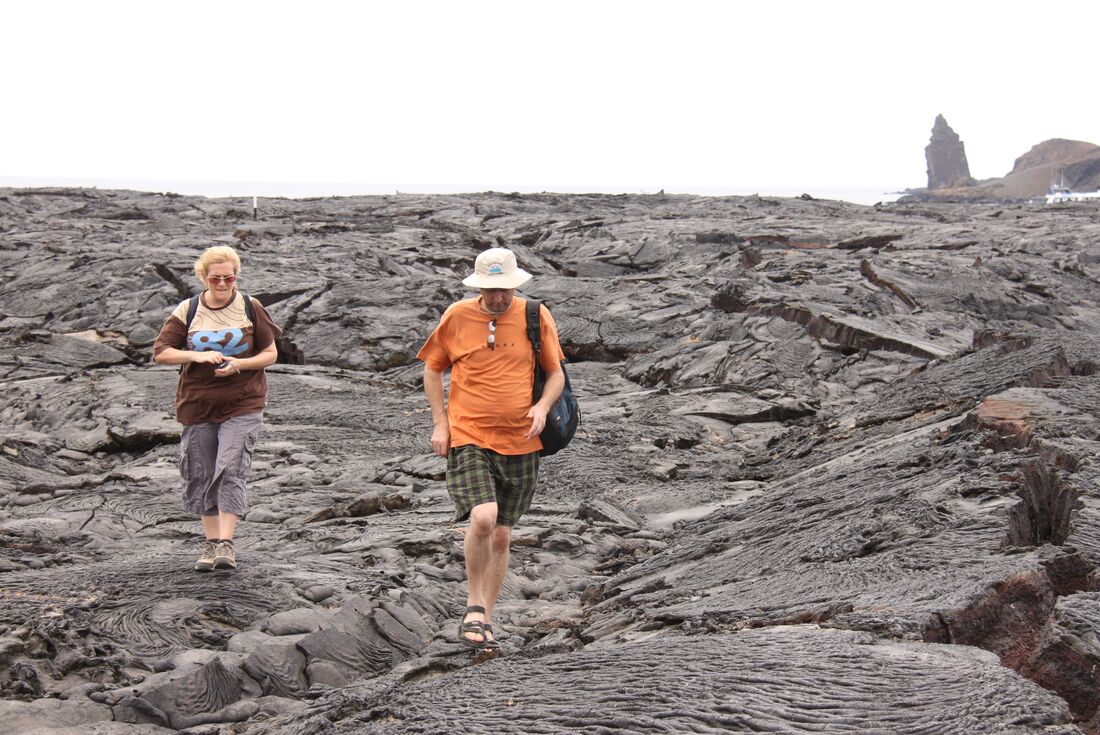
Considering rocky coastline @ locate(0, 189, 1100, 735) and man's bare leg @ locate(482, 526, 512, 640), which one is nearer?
rocky coastline @ locate(0, 189, 1100, 735)

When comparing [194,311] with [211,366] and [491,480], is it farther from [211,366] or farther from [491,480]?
[491,480]

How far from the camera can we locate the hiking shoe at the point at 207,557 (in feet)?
20.0

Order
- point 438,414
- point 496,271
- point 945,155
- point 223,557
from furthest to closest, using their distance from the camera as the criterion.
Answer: point 945,155 → point 223,557 → point 438,414 → point 496,271

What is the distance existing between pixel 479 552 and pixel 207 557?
1810mm

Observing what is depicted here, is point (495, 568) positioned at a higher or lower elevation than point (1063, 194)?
lower

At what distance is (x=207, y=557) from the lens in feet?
20.1

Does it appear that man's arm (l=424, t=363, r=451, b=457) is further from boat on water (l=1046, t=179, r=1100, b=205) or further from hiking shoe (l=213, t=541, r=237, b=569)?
boat on water (l=1046, t=179, r=1100, b=205)

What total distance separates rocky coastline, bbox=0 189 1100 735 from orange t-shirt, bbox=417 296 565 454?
1.00m

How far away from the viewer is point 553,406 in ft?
17.5

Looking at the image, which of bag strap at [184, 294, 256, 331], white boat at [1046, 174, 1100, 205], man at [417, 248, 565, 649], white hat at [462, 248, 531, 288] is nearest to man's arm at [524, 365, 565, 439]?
man at [417, 248, 565, 649]

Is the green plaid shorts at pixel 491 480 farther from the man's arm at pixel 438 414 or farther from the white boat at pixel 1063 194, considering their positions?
the white boat at pixel 1063 194

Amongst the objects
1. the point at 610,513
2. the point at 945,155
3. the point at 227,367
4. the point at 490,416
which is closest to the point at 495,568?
the point at 490,416

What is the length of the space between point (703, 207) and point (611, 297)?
12179 millimetres

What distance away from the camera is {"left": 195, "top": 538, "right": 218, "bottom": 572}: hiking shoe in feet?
20.0
